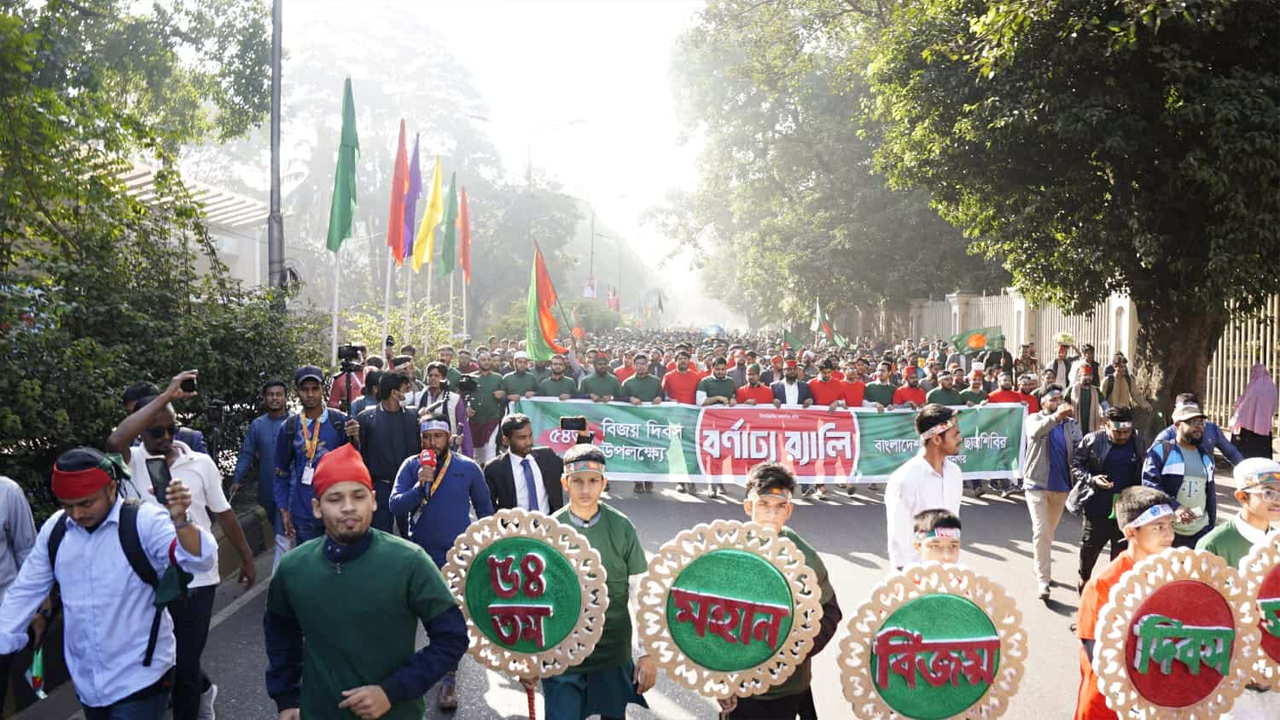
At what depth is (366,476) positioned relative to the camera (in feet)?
11.5

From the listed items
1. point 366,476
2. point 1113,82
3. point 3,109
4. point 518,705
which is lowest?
point 518,705

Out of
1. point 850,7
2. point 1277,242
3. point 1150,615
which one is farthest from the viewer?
point 850,7

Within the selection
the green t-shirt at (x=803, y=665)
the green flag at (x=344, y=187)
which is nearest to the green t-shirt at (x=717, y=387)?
the green flag at (x=344, y=187)

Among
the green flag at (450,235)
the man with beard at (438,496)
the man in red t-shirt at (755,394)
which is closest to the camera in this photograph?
the man with beard at (438,496)

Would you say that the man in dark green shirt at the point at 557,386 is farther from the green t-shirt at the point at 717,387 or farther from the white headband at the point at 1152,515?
the white headband at the point at 1152,515

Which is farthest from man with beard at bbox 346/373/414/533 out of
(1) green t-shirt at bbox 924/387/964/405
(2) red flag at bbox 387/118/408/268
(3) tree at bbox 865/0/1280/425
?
(2) red flag at bbox 387/118/408/268

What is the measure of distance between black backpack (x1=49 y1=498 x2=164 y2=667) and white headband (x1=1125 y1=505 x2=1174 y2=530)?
4085 mm

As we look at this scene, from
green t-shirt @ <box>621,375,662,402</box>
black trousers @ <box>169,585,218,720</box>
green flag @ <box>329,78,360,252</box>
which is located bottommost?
black trousers @ <box>169,585,218,720</box>

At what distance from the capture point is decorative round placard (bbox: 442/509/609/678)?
3.96 meters

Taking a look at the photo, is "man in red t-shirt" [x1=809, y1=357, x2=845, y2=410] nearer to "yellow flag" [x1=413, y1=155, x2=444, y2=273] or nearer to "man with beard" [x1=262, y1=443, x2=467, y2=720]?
"man with beard" [x1=262, y1=443, x2=467, y2=720]

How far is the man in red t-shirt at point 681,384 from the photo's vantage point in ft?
44.7

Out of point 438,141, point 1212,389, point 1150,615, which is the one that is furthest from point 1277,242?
point 438,141

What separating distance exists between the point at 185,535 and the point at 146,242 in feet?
24.1

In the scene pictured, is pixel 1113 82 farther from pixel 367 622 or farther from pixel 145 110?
pixel 145 110
